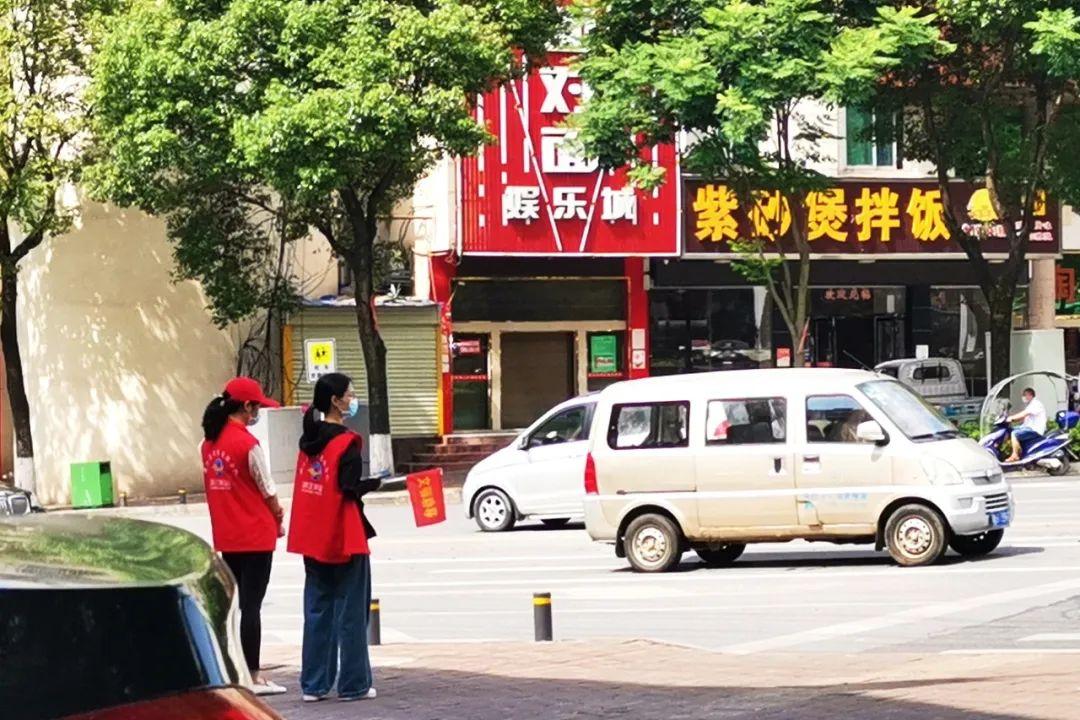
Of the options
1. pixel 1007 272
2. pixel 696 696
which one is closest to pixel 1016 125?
pixel 1007 272

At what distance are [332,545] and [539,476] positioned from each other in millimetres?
14378

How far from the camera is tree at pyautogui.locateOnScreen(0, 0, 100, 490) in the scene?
3216 centimetres

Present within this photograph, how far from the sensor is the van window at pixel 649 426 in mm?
19188

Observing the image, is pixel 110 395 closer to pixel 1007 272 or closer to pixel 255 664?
pixel 1007 272

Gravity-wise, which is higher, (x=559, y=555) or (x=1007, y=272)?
(x=1007, y=272)

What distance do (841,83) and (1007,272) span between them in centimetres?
590

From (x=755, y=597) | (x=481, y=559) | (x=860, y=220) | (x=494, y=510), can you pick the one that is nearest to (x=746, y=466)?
(x=755, y=597)

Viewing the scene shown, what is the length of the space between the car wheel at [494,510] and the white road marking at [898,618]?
999cm

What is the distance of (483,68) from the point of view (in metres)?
31.5

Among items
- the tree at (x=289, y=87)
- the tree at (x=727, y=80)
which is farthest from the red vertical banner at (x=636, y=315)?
the tree at (x=289, y=87)

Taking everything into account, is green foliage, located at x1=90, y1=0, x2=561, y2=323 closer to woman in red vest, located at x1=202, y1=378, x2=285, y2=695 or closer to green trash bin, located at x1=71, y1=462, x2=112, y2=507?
green trash bin, located at x1=71, y1=462, x2=112, y2=507

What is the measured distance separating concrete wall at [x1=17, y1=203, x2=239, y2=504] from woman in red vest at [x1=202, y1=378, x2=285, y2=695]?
84.2ft

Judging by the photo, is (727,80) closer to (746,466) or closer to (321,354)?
(321,354)

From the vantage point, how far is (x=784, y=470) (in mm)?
18641
